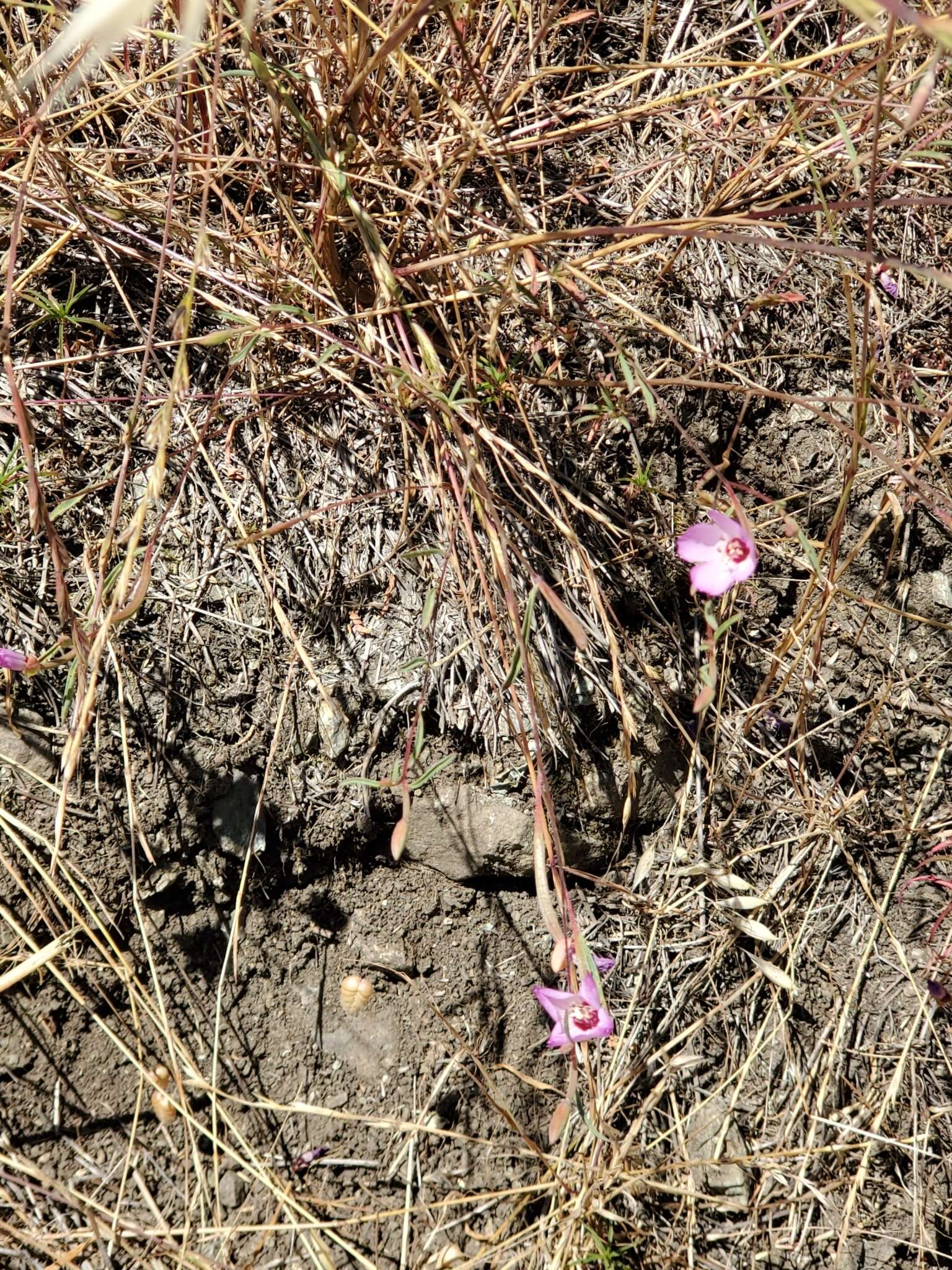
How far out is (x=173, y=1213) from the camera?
165 cm

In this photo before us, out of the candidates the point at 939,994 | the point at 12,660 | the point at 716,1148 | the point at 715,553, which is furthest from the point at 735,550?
the point at 12,660

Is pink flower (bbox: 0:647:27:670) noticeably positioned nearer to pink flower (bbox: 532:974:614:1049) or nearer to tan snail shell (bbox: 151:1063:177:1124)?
tan snail shell (bbox: 151:1063:177:1124)

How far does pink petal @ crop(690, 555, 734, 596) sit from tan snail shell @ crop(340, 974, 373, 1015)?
0.94 metres

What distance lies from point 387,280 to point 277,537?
48 cm

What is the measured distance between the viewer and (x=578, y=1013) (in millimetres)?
1535

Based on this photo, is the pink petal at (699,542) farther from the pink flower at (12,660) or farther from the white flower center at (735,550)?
the pink flower at (12,660)

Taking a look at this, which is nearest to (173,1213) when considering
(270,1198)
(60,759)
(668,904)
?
(270,1198)

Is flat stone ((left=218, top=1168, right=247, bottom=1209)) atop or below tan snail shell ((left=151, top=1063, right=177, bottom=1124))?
below

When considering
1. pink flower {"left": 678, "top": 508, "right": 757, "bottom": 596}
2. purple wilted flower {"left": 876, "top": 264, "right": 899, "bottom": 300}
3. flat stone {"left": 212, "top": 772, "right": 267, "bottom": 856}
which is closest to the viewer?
pink flower {"left": 678, "top": 508, "right": 757, "bottom": 596}

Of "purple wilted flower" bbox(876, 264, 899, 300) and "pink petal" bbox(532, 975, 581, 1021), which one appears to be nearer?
"pink petal" bbox(532, 975, 581, 1021)

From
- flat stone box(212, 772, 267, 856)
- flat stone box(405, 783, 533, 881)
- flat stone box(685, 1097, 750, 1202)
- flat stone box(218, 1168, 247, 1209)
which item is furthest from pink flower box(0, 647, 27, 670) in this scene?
flat stone box(685, 1097, 750, 1202)

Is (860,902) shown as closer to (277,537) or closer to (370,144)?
(277,537)

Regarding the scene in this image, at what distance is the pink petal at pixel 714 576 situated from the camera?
1.59 meters

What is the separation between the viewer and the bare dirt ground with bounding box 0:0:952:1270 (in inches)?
65.0
